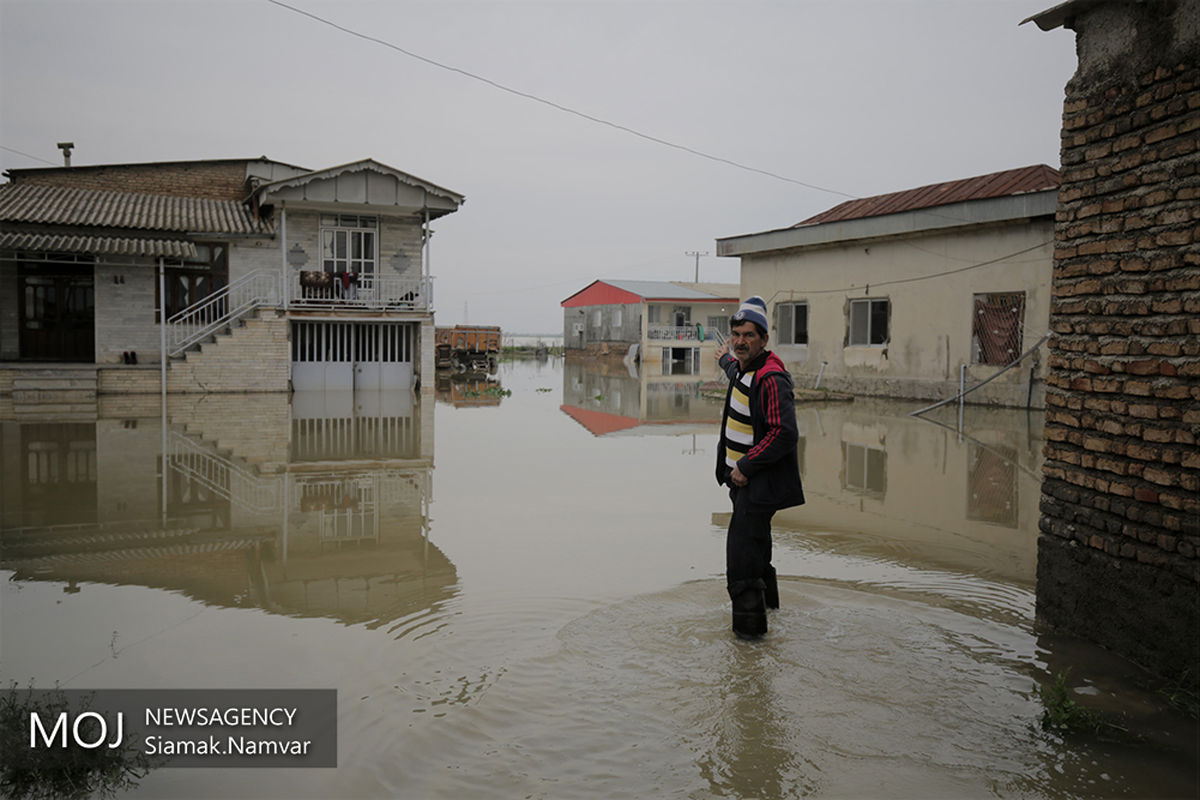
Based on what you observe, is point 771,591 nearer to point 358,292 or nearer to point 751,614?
point 751,614

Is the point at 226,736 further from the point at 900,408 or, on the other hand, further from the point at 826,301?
the point at 826,301

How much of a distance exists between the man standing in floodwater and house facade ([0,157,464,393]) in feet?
55.6

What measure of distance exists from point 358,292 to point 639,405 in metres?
Answer: 7.92

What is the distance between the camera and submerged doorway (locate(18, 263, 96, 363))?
808 inches

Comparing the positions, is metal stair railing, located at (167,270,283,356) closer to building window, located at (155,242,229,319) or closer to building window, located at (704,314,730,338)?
building window, located at (155,242,229,319)

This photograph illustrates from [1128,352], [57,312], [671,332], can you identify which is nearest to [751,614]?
[1128,352]

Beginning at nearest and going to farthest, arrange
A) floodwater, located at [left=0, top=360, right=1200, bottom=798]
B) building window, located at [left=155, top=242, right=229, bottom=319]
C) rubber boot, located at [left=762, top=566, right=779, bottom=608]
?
floodwater, located at [left=0, top=360, right=1200, bottom=798] → rubber boot, located at [left=762, top=566, right=779, bottom=608] → building window, located at [left=155, top=242, right=229, bottom=319]

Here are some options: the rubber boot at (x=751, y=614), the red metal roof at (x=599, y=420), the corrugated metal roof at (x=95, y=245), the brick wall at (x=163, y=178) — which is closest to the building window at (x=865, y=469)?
the red metal roof at (x=599, y=420)

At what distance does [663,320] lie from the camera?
141 feet

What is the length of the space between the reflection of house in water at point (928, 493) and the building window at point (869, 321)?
22.1ft

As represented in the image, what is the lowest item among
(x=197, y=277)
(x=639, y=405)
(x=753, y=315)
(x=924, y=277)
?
(x=639, y=405)

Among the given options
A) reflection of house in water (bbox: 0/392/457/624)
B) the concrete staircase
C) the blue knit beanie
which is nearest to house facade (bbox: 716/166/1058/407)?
reflection of house in water (bbox: 0/392/457/624)

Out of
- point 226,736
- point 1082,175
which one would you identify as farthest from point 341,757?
point 1082,175

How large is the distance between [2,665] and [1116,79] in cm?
608
